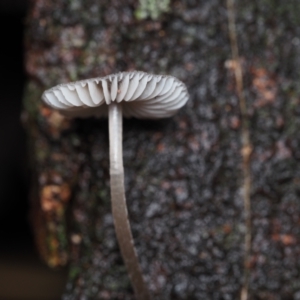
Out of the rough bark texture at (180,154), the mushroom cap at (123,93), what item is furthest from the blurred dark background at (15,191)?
the mushroom cap at (123,93)

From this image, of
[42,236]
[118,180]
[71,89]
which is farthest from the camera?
[42,236]

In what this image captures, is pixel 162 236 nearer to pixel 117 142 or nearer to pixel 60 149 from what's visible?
pixel 117 142

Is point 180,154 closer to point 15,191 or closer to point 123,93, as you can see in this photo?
point 123,93

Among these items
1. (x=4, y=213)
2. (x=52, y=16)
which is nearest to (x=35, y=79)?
(x=52, y=16)

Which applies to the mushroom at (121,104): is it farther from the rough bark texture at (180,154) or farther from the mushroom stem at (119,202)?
the rough bark texture at (180,154)

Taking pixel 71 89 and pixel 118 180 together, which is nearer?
pixel 71 89

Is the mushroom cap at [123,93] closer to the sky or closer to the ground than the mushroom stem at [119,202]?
closer to the sky

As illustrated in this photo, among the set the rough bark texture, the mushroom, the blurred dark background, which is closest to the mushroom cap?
the mushroom
